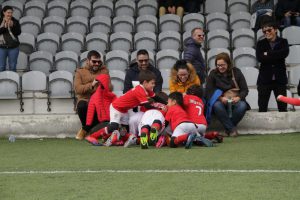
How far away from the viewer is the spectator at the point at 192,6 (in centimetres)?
1852

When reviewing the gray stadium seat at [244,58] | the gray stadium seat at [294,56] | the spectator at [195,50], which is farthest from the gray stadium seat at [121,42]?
the spectator at [195,50]

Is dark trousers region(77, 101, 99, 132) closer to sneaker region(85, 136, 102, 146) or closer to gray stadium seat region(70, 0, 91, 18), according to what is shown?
sneaker region(85, 136, 102, 146)

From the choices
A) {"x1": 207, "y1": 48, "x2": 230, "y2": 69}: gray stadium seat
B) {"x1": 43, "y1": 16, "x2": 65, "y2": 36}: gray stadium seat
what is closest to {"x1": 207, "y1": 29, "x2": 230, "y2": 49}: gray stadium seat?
{"x1": 207, "y1": 48, "x2": 230, "y2": 69}: gray stadium seat

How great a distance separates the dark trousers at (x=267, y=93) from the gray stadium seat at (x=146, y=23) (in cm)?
456

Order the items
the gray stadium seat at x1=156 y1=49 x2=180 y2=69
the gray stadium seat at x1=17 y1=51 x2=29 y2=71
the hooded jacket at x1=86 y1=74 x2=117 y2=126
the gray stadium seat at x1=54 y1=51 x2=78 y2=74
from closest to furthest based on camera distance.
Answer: the hooded jacket at x1=86 y1=74 x2=117 y2=126 < the gray stadium seat at x1=156 y1=49 x2=180 y2=69 < the gray stadium seat at x1=54 y1=51 x2=78 y2=74 < the gray stadium seat at x1=17 y1=51 x2=29 y2=71

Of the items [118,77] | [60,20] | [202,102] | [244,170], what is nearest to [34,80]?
[118,77]

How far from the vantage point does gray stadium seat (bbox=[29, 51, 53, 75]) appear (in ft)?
54.3

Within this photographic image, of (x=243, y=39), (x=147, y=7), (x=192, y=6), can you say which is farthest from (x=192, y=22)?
(x=147, y=7)

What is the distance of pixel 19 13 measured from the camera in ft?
61.8

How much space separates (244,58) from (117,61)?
92.0 inches

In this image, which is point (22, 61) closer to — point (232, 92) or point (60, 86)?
point (60, 86)

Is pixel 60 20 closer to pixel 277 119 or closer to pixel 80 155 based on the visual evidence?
pixel 277 119

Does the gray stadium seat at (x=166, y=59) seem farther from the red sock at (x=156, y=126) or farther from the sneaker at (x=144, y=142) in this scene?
the sneaker at (x=144, y=142)

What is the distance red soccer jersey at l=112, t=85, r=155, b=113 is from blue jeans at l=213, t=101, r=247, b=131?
1230mm
